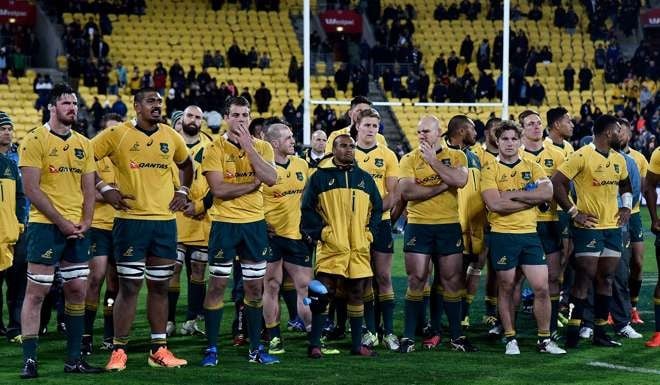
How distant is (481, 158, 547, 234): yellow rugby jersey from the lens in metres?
10.5

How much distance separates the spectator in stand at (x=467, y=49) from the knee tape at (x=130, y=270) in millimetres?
25312

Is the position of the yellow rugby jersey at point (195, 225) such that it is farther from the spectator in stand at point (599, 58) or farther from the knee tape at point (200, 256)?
the spectator in stand at point (599, 58)

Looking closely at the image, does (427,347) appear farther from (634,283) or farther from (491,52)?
(491,52)

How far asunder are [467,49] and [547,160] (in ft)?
74.8

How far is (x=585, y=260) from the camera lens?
35.6ft

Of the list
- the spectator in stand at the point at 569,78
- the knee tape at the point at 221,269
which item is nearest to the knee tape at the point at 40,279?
the knee tape at the point at 221,269

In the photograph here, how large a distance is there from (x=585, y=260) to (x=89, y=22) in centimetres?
2383

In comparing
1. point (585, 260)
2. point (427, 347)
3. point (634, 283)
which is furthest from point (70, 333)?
point (634, 283)

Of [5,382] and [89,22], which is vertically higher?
→ [89,22]

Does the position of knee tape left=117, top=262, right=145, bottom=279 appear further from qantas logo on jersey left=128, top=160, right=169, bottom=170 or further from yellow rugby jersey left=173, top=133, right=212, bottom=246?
yellow rugby jersey left=173, top=133, right=212, bottom=246

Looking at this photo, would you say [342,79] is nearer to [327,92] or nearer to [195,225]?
[327,92]

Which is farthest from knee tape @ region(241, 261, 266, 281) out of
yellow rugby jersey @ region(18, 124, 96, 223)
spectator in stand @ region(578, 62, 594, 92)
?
spectator in stand @ region(578, 62, 594, 92)

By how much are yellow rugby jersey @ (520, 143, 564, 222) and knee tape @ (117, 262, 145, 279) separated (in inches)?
143

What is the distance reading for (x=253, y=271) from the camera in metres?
9.85
